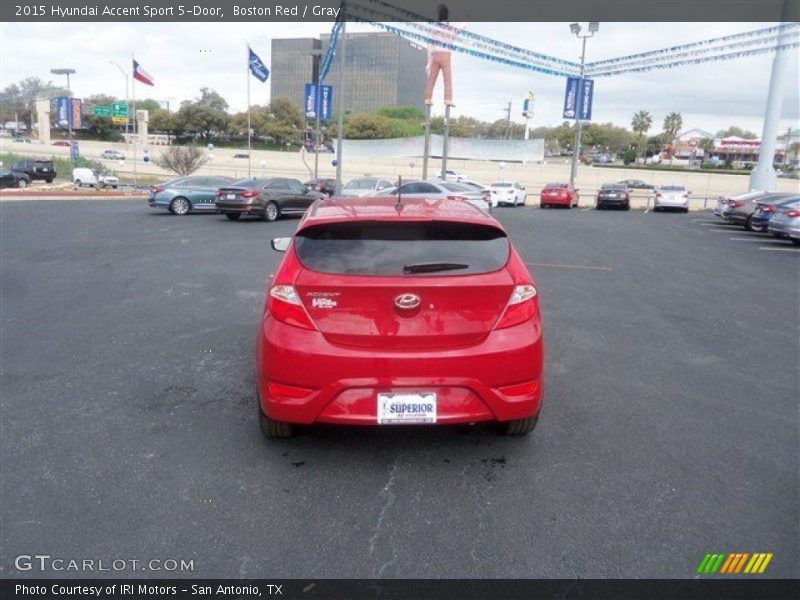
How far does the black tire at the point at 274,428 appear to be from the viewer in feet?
13.7

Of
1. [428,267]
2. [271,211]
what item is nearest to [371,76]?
[271,211]

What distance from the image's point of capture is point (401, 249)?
388 centimetres

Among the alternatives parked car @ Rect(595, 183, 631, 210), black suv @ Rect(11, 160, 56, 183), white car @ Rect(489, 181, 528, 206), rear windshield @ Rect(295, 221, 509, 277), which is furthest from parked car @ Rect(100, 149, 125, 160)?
rear windshield @ Rect(295, 221, 509, 277)

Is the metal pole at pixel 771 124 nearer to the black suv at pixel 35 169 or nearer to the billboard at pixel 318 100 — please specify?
the billboard at pixel 318 100

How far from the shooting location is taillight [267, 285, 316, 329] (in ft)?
12.4

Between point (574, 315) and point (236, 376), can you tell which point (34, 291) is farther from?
point (574, 315)

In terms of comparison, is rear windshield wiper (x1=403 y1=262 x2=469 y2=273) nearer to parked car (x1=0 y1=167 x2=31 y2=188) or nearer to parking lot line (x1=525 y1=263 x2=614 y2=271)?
parking lot line (x1=525 y1=263 x2=614 y2=271)

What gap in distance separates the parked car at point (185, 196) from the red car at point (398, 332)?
21110 mm

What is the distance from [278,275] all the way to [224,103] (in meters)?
113

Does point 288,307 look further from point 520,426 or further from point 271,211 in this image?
point 271,211

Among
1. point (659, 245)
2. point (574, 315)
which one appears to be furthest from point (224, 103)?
point (574, 315)

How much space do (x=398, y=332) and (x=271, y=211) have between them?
19.4 metres

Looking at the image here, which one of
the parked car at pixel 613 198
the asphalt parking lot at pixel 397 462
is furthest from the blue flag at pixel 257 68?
the asphalt parking lot at pixel 397 462
